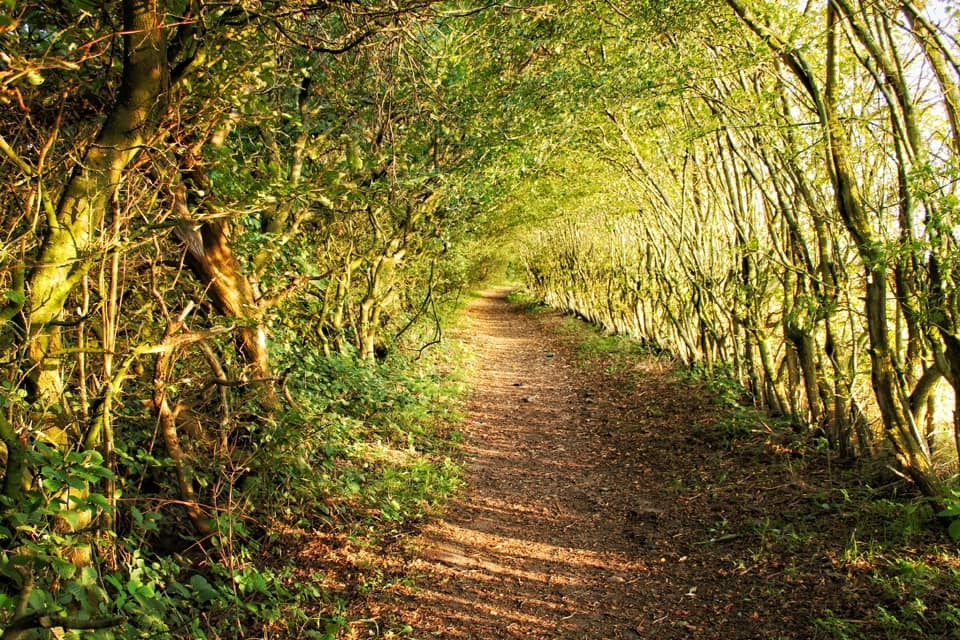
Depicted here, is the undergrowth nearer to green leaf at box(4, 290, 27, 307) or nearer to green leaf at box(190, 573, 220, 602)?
green leaf at box(190, 573, 220, 602)

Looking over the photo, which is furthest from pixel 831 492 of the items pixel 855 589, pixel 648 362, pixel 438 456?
pixel 648 362

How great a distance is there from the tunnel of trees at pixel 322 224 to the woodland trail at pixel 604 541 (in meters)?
1.03

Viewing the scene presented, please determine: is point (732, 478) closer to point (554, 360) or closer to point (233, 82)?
point (233, 82)

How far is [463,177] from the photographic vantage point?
8.81 metres

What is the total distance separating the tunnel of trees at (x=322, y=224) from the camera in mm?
2875

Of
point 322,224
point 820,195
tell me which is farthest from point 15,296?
point 820,195

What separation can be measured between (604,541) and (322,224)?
19.1 feet

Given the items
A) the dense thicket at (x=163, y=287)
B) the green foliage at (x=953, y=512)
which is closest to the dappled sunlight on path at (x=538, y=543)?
the dense thicket at (x=163, y=287)

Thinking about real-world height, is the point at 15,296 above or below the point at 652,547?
above

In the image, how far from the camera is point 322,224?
8438mm

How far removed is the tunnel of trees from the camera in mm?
2875

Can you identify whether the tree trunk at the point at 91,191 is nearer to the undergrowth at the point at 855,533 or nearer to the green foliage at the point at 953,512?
the green foliage at the point at 953,512

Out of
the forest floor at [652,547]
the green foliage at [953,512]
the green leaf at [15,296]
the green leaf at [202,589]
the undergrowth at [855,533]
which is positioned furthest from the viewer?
the forest floor at [652,547]

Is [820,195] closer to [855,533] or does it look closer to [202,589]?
[855,533]
